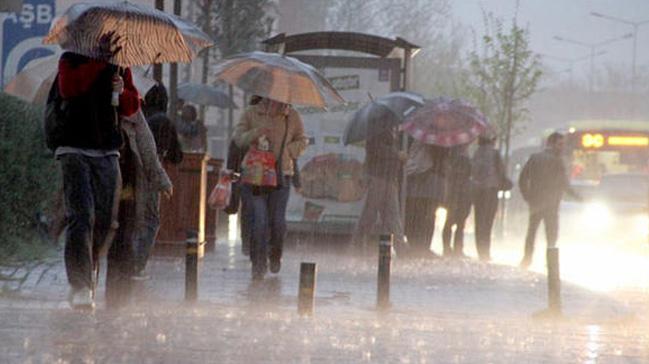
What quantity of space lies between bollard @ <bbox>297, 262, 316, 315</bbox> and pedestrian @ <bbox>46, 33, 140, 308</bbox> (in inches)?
71.9

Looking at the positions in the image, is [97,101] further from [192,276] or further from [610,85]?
[610,85]

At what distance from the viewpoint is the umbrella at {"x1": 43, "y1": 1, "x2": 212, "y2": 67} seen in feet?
35.3

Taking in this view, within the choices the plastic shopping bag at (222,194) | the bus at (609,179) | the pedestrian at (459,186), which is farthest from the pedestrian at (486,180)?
the plastic shopping bag at (222,194)

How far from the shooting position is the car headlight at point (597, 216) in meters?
28.9

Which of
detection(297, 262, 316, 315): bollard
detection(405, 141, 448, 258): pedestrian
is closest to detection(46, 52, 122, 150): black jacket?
detection(297, 262, 316, 315): bollard

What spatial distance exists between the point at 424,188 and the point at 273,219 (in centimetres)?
524

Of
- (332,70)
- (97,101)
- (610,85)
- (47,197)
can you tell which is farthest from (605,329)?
(610,85)

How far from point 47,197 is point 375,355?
792 cm

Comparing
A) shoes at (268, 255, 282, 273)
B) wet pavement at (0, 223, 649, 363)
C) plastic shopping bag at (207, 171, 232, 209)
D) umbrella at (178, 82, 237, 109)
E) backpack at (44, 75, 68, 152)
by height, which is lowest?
wet pavement at (0, 223, 649, 363)

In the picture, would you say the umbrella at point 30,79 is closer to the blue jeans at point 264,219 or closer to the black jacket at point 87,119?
the blue jeans at point 264,219

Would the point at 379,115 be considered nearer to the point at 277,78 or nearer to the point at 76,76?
the point at 277,78

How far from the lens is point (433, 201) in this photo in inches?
797

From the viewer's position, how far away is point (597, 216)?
29266mm

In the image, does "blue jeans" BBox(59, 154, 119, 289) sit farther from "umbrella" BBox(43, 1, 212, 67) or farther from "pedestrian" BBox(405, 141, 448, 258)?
"pedestrian" BBox(405, 141, 448, 258)
